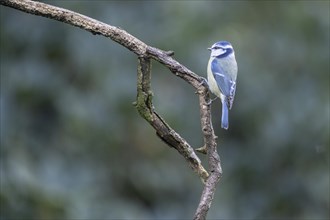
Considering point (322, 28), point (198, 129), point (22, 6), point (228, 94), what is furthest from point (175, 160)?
point (22, 6)

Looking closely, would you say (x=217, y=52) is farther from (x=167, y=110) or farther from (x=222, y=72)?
(x=167, y=110)

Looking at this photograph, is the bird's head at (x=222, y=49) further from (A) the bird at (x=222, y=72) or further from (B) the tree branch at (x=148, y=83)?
(B) the tree branch at (x=148, y=83)

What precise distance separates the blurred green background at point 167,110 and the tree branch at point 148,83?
273cm

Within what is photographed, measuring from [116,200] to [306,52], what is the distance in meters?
1.54

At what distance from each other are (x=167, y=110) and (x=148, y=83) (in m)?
2.94

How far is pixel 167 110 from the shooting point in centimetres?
395

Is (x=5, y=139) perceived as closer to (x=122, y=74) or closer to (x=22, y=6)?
(x=122, y=74)

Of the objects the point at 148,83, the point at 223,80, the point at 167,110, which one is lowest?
the point at 148,83

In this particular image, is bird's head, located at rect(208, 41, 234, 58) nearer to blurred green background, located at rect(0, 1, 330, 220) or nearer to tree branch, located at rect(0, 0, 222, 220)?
tree branch, located at rect(0, 0, 222, 220)

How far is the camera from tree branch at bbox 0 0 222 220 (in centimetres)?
97

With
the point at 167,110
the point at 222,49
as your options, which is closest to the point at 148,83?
the point at 222,49

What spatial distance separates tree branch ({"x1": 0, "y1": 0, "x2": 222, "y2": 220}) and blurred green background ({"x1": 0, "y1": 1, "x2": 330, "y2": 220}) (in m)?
2.73

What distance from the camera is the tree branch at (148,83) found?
97 centimetres

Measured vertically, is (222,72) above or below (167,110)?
below
